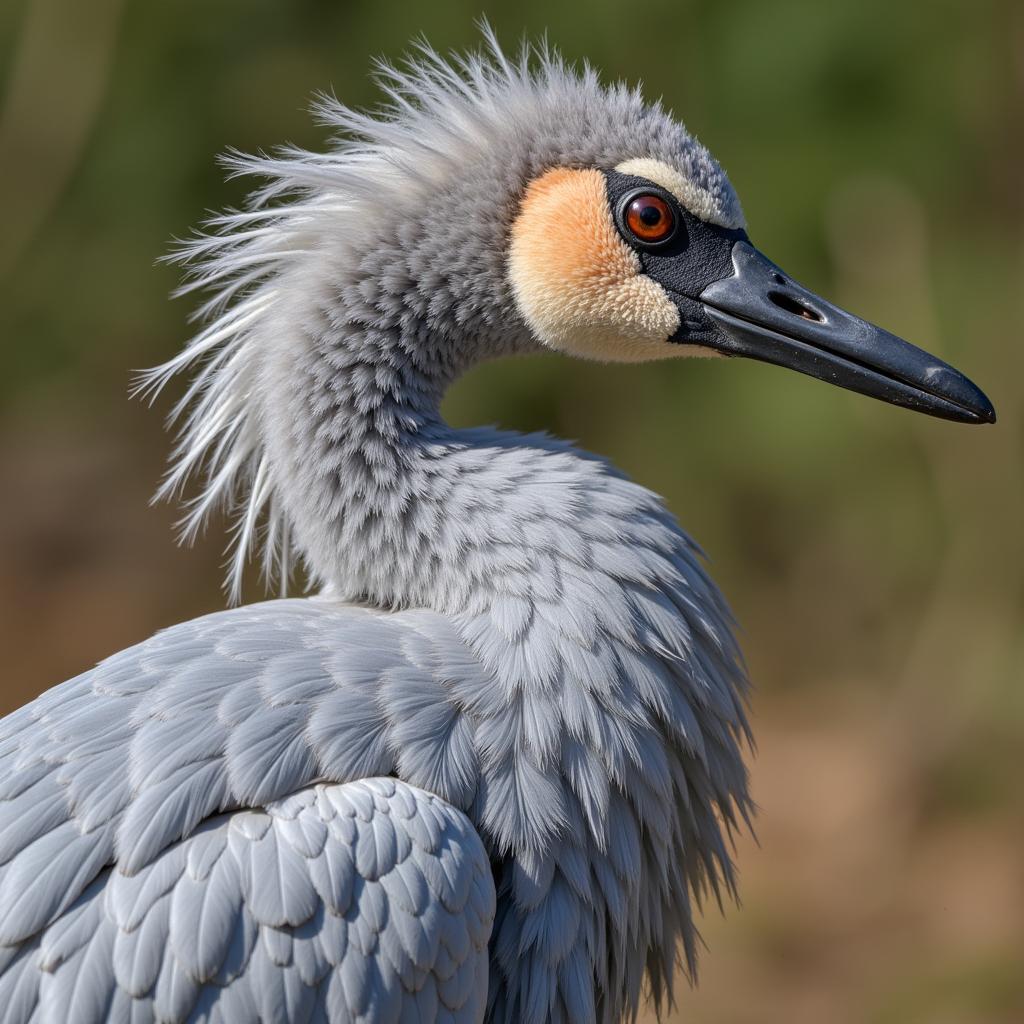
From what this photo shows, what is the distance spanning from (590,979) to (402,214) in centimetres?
153

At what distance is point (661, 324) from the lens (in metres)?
2.85

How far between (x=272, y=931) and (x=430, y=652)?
22.0 inches

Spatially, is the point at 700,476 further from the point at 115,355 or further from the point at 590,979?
the point at 590,979

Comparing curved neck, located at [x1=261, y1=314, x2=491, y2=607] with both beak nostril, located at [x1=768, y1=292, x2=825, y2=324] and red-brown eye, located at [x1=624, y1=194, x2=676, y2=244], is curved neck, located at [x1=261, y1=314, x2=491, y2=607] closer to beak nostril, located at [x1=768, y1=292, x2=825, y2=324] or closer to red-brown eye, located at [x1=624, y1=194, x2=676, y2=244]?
red-brown eye, located at [x1=624, y1=194, x2=676, y2=244]

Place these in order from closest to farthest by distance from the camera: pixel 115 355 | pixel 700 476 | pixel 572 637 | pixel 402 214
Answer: pixel 572 637 → pixel 402 214 → pixel 700 476 → pixel 115 355

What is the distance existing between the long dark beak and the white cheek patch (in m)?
0.12

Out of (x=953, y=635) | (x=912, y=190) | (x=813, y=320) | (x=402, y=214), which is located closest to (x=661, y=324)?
(x=813, y=320)

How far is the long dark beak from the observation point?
2.77 m

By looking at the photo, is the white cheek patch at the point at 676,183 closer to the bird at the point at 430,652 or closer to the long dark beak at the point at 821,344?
the bird at the point at 430,652

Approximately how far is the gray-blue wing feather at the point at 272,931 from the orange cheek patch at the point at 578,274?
1.10 m

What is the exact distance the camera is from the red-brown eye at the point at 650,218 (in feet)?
9.08

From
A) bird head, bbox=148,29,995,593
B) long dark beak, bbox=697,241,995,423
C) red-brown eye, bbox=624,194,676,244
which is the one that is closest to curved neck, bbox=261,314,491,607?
bird head, bbox=148,29,995,593

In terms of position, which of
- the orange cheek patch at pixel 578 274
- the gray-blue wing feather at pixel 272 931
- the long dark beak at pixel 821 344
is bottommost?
the gray-blue wing feather at pixel 272 931

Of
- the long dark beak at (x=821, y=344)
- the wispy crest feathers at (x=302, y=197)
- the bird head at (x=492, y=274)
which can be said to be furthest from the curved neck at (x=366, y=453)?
the long dark beak at (x=821, y=344)
